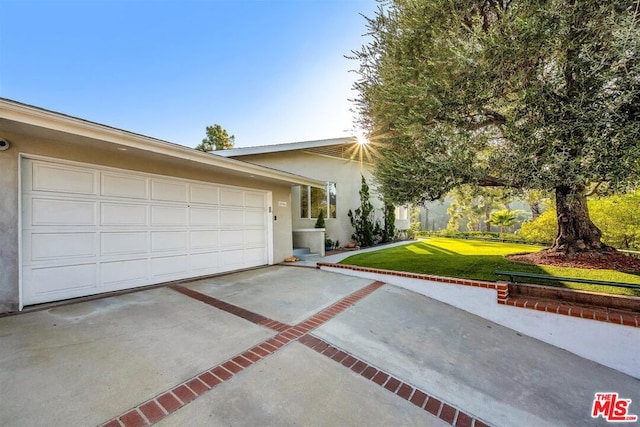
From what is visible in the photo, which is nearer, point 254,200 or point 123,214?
point 123,214

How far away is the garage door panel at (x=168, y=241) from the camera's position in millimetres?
6133

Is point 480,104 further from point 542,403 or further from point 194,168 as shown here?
point 194,168

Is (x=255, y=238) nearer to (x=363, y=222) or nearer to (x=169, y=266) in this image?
(x=169, y=266)

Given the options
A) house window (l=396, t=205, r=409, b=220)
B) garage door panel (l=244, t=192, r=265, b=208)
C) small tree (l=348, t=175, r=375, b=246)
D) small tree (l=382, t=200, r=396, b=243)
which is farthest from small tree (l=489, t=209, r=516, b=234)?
garage door panel (l=244, t=192, r=265, b=208)

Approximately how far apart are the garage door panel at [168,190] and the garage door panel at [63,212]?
117 cm

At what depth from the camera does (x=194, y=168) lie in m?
6.80

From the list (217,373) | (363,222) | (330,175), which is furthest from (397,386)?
(330,175)

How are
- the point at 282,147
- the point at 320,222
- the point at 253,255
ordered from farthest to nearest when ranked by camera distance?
the point at 320,222, the point at 282,147, the point at 253,255

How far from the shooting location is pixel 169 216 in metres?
6.40

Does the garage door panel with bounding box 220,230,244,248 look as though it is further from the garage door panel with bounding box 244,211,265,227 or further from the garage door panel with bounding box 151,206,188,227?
the garage door panel with bounding box 151,206,188,227

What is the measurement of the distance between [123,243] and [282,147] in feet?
21.8

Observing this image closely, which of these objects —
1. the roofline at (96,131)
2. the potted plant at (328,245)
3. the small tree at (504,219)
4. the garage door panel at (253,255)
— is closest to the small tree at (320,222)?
the potted plant at (328,245)

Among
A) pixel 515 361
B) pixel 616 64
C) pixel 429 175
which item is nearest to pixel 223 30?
pixel 429 175

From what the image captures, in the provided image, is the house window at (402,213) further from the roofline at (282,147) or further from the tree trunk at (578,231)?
the tree trunk at (578,231)
